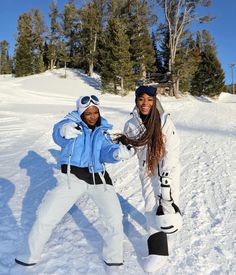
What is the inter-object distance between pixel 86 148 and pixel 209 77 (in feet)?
138

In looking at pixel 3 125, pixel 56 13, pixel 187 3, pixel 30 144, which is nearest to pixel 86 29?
pixel 56 13

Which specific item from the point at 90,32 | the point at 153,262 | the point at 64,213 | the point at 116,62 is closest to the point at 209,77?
the point at 116,62

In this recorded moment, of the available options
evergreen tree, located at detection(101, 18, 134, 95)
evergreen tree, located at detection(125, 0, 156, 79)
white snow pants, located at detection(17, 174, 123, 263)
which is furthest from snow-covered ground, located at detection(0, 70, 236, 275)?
evergreen tree, located at detection(125, 0, 156, 79)

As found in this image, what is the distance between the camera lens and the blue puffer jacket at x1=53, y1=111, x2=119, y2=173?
3.31 m

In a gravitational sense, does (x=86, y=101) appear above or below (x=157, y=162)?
above

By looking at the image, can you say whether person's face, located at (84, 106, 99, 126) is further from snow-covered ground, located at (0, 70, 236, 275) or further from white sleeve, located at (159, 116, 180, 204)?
snow-covered ground, located at (0, 70, 236, 275)

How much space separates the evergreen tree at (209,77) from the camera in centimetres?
4275

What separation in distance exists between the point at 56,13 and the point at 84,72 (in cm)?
1087

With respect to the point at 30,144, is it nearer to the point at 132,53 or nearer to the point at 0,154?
the point at 0,154

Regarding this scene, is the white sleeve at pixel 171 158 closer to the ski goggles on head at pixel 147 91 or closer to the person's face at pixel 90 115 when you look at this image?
the ski goggles on head at pixel 147 91

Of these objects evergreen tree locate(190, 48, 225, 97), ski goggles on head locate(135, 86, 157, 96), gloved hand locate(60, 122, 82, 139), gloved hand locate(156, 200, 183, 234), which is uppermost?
evergreen tree locate(190, 48, 225, 97)

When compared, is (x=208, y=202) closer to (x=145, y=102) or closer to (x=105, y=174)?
(x=105, y=174)

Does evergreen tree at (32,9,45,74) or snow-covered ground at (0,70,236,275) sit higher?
evergreen tree at (32,9,45,74)

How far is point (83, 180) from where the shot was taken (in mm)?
3336
